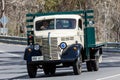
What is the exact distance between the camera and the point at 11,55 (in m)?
34.3

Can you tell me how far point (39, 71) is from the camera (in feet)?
77.2

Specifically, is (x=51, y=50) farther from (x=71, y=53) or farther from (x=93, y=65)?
(x=93, y=65)

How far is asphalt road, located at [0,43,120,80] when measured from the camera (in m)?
18.9

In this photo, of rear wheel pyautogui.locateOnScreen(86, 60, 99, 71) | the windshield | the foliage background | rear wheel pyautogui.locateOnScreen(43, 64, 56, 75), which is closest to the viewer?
the windshield

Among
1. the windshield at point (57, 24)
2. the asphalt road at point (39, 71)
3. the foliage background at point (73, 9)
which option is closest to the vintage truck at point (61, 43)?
the windshield at point (57, 24)

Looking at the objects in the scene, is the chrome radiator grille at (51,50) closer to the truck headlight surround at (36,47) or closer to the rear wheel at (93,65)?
the truck headlight surround at (36,47)

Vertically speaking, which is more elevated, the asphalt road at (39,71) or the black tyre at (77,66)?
the black tyre at (77,66)

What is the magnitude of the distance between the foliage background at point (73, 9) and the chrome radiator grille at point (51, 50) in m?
38.8

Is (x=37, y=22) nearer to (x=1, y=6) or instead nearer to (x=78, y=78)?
(x=78, y=78)

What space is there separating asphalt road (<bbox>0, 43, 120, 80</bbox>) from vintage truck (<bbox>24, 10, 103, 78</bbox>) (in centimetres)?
49

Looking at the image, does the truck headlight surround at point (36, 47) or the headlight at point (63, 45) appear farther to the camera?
the truck headlight surround at point (36, 47)

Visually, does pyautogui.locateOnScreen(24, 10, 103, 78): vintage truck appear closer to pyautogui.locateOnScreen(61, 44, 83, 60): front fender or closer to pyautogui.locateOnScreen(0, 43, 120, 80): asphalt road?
pyautogui.locateOnScreen(61, 44, 83, 60): front fender

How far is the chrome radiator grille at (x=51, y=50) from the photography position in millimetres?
18766

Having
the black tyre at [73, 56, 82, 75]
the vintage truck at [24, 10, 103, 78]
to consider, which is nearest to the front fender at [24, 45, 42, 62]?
the vintage truck at [24, 10, 103, 78]
